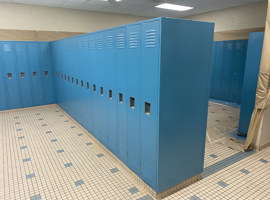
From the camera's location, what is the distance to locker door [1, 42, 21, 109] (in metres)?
5.73

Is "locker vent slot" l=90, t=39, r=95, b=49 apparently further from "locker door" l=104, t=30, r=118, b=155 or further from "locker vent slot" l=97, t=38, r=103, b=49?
"locker door" l=104, t=30, r=118, b=155

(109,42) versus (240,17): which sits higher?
(240,17)

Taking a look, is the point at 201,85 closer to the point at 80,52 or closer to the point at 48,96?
the point at 80,52

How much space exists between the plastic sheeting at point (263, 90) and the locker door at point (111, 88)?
2459 mm

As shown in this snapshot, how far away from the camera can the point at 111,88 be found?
10.3 feet

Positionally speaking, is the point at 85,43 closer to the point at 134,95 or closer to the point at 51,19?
the point at 134,95

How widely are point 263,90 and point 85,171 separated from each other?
10.6 feet

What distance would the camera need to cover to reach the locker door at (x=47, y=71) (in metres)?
6.30

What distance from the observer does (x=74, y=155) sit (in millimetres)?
3488

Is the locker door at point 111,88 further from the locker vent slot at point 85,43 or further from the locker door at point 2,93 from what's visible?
the locker door at point 2,93

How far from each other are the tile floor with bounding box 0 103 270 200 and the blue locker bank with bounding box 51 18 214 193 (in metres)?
0.27

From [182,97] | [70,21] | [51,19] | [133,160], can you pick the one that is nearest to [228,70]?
[182,97]

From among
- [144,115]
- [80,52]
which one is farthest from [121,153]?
[80,52]

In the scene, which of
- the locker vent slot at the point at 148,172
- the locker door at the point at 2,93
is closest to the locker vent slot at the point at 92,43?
the locker vent slot at the point at 148,172
